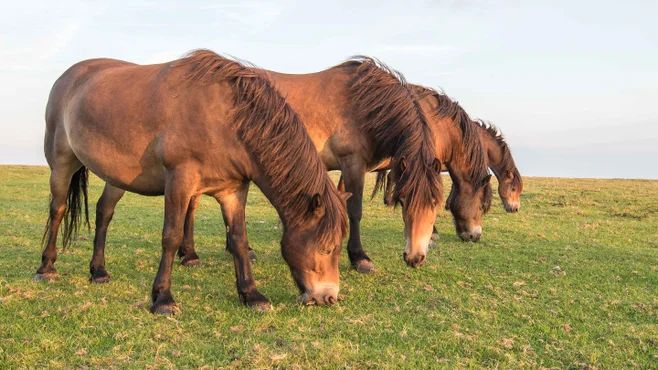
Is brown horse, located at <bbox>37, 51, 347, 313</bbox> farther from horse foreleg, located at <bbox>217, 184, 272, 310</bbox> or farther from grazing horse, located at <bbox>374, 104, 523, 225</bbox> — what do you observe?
grazing horse, located at <bbox>374, 104, 523, 225</bbox>

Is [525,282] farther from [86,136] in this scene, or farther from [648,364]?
[86,136]

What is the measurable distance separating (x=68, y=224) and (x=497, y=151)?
729 centimetres

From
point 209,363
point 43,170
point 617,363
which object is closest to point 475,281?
point 617,363

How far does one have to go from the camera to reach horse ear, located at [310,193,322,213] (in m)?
4.88

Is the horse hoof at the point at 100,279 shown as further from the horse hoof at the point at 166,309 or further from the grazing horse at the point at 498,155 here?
the grazing horse at the point at 498,155

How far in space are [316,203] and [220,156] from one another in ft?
3.31

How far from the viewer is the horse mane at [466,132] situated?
8047 millimetres

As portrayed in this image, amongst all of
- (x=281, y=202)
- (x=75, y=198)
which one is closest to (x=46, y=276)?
(x=75, y=198)

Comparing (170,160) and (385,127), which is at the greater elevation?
(385,127)

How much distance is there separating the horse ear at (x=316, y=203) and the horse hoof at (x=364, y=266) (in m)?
2.32

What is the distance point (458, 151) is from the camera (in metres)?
8.14

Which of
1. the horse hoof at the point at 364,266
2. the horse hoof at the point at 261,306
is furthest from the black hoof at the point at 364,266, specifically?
the horse hoof at the point at 261,306

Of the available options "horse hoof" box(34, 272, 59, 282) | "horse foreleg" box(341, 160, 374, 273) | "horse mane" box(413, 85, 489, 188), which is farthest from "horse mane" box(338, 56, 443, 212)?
"horse hoof" box(34, 272, 59, 282)

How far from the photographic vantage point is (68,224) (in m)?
7.26
